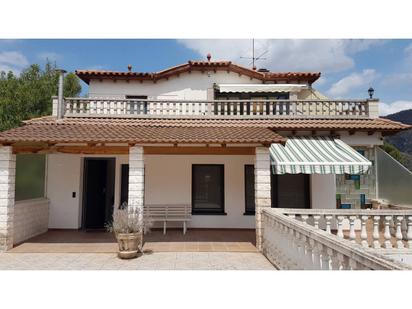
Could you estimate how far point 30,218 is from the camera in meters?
11.6

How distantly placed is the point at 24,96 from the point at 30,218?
21.4 meters

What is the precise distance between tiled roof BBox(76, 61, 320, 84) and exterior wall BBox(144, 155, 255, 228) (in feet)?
18.9

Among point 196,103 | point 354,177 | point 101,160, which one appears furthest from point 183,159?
point 354,177

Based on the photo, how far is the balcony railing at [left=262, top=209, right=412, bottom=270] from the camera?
198 inches

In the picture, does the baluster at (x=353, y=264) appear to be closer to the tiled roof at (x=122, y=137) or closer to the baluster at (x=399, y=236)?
the baluster at (x=399, y=236)

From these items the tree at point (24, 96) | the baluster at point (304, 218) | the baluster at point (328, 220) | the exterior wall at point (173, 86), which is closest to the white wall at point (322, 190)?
the baluster at point (328, 220)

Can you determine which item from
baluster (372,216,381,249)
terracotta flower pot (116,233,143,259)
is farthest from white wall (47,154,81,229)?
baluster (372,216,381,249)

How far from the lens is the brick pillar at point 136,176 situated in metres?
9.84

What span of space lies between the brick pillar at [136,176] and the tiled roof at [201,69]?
8.24 metres

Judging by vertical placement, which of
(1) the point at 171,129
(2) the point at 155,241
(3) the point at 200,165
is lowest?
(2) the point at 155,241

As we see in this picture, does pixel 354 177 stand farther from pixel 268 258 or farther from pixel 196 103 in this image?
pixel 196 103

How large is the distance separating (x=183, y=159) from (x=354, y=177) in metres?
8.77

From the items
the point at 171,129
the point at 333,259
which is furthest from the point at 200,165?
the point at 333,259

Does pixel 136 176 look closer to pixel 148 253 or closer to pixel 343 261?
pixel 148 253
